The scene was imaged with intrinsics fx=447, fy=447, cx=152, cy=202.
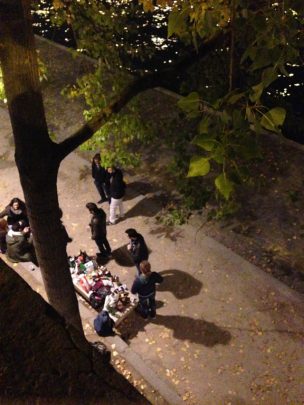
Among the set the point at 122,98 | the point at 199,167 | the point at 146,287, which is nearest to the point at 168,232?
the point at 146,287

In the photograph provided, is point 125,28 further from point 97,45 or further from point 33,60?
point 33,60

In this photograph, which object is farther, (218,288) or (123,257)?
(123,257)

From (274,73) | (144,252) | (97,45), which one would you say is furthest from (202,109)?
(144,252)

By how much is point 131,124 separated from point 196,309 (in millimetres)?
4238

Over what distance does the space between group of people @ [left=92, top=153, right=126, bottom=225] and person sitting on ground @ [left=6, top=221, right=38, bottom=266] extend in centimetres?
213

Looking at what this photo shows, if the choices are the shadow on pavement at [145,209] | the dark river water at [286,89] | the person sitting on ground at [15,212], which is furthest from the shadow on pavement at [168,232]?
the dark river water at [286,89]

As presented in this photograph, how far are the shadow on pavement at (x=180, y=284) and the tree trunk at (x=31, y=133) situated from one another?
366 centimetres

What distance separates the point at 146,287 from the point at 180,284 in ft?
4.98

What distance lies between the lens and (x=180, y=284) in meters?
→ 9.76

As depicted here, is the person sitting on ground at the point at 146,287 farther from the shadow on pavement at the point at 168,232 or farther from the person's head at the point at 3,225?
the person's head at the point at 3,225

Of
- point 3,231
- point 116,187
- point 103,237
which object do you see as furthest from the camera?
point 116,187

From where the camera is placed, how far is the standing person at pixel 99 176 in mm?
11175

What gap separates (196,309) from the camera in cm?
923

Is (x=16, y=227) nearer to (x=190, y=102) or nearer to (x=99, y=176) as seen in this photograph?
(x=99, y=176)
